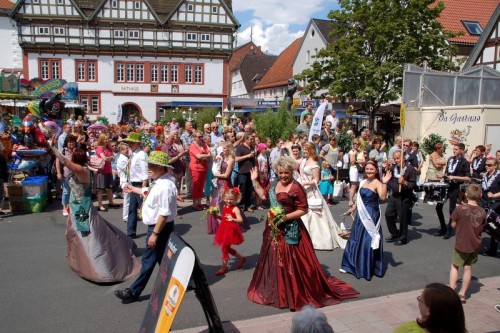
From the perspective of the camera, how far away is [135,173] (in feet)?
27.4

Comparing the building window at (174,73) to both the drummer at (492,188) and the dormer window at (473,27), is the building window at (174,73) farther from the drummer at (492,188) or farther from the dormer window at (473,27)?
the drummer at (492,188)

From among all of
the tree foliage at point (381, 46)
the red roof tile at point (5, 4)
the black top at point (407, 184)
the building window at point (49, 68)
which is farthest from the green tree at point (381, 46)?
the red roof tile at point (5, 4)

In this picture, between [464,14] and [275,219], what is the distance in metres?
35.6

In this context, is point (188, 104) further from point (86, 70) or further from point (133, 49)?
point (86, 70)

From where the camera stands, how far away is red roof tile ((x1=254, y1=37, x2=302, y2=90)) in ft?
175

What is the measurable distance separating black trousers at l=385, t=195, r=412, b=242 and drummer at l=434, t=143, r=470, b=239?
0.93 meters

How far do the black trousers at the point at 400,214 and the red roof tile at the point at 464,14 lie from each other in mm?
28893

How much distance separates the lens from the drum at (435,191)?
8641 mm

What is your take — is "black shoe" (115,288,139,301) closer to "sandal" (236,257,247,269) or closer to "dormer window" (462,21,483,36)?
"sandal" (236,257,247,269)

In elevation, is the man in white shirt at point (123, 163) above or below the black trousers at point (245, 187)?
above

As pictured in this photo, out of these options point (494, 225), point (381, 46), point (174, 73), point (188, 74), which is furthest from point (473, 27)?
point (494, 225)

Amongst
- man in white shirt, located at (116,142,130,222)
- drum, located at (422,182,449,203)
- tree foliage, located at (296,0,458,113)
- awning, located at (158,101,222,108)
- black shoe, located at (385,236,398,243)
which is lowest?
black shoe, located at (385,236,398,243)

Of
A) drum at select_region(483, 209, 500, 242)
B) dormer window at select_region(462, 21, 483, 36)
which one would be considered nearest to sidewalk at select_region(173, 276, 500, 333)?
drum at select_region(483, 209, 500, 242)

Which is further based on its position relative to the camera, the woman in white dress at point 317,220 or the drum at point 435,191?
the drum at point 435,191
